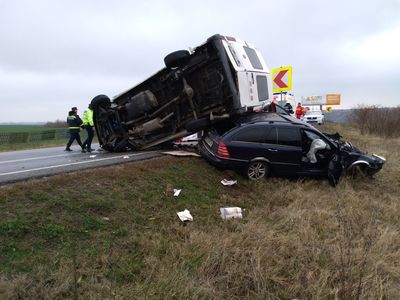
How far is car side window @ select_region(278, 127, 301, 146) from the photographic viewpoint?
762 centimetres

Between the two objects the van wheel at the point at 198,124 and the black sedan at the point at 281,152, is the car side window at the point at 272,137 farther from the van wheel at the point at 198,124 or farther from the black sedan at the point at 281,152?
the van wheel at the point at 198,124

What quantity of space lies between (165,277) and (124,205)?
1.88m

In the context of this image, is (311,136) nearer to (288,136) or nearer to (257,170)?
(288,136)

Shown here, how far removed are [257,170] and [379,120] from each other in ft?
68.5

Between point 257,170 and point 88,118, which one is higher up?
point 88,118

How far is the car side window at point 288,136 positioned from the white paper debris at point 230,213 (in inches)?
100

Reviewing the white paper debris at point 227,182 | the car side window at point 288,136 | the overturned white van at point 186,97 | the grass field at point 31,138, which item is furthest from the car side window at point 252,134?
the grass field at point 31,138

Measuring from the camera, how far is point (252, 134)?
297 inches

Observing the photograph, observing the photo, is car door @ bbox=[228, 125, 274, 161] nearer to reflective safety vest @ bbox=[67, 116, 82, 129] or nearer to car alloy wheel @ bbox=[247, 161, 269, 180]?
car alloy wheel @ bbox=[247, 161, 269, 180]

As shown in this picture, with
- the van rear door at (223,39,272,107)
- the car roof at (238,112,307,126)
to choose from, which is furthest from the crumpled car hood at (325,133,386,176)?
the van rear door at (223,39,272,107)

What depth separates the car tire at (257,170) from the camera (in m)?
7.50

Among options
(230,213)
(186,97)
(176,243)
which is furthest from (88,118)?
(176,243)

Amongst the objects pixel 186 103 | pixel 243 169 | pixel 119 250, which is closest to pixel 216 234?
pixel 119 250

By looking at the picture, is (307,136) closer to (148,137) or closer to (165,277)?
(148,137)
